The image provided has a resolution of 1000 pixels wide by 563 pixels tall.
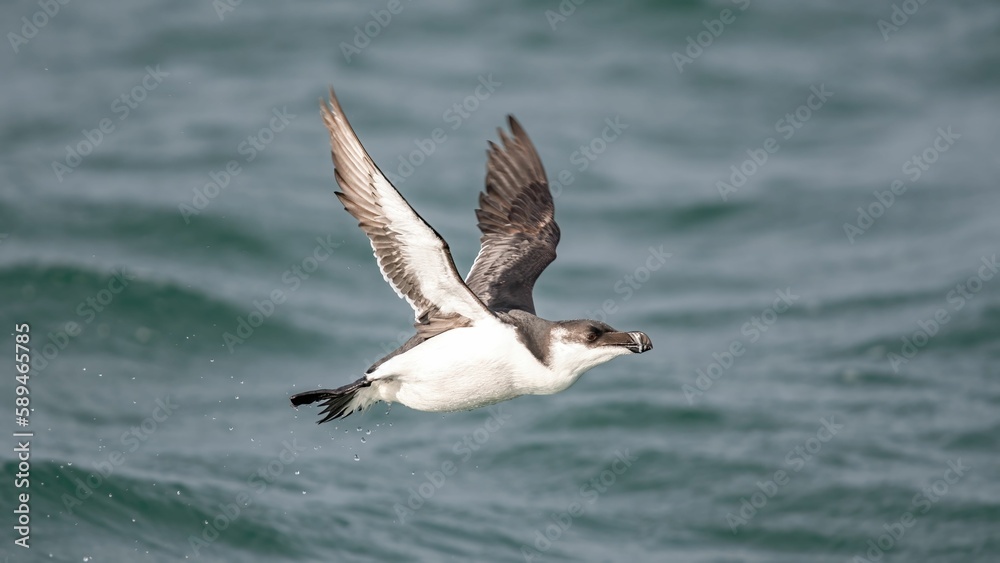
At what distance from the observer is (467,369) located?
10266mm

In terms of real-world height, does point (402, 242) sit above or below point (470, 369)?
above

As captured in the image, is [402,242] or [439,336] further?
[439,336]

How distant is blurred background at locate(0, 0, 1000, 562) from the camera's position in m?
16.0

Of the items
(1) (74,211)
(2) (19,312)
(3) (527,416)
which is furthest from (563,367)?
(1) (74,211)

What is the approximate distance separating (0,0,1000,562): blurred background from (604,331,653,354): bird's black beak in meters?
6.15

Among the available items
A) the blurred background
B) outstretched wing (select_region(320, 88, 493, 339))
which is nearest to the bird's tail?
outstretched wing (select_region(320, 88, 493, 339))

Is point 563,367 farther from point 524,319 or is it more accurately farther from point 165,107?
point 165,107

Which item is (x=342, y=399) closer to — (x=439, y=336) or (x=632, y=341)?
(x=439, y=336)

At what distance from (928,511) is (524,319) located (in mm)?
8231

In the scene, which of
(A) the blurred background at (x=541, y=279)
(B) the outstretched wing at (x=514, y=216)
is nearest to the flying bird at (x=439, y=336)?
(B) the outstretched wing at (x=514, y=216)

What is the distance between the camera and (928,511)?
16.5m

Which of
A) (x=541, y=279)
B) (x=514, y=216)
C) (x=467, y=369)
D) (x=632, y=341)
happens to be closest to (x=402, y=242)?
(x=467, y=369)

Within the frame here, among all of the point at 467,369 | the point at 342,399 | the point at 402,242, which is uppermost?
the point at 402,242

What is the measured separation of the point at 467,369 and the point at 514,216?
314 cm
